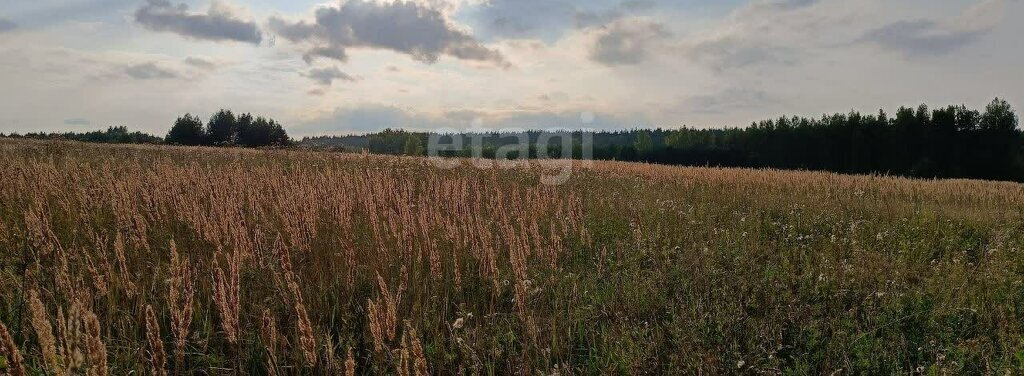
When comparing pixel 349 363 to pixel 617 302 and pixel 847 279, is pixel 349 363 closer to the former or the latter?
pixel 617 302

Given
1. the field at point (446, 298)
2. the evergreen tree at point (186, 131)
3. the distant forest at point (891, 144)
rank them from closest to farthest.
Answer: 1. the field at point (446, 298)
2. the distant forest at point (891, 144)
3. the evergreen tree at point (186, 131)

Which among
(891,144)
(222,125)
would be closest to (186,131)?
(222,125)

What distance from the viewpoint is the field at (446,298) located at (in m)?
3.00

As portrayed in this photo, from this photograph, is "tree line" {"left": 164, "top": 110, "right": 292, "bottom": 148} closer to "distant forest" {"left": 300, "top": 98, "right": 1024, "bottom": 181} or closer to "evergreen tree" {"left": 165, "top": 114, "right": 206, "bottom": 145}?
"evergreen tree" {"left": 165, "top": 114, "right": 206, "bottom": 145}

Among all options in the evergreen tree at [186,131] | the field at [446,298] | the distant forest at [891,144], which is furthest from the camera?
the evergreen tree at [186,131]

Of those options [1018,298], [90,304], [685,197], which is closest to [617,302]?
[90,304]

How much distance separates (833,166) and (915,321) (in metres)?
65.2

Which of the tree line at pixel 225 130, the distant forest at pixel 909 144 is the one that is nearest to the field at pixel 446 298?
the distant forest at pixel 909 144

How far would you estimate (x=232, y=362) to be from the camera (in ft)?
9.82

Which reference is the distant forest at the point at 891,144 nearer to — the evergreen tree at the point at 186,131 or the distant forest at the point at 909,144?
the distant forest at the point at 909,144

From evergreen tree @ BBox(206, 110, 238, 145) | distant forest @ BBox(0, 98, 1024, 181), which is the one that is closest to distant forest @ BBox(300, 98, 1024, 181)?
distant forest @ BBox(0, 98, 1024, 181)

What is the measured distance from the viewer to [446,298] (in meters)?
3.85

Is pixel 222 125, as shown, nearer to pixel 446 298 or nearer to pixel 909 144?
pixel 909 144

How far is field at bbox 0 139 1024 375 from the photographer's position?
2996mm
